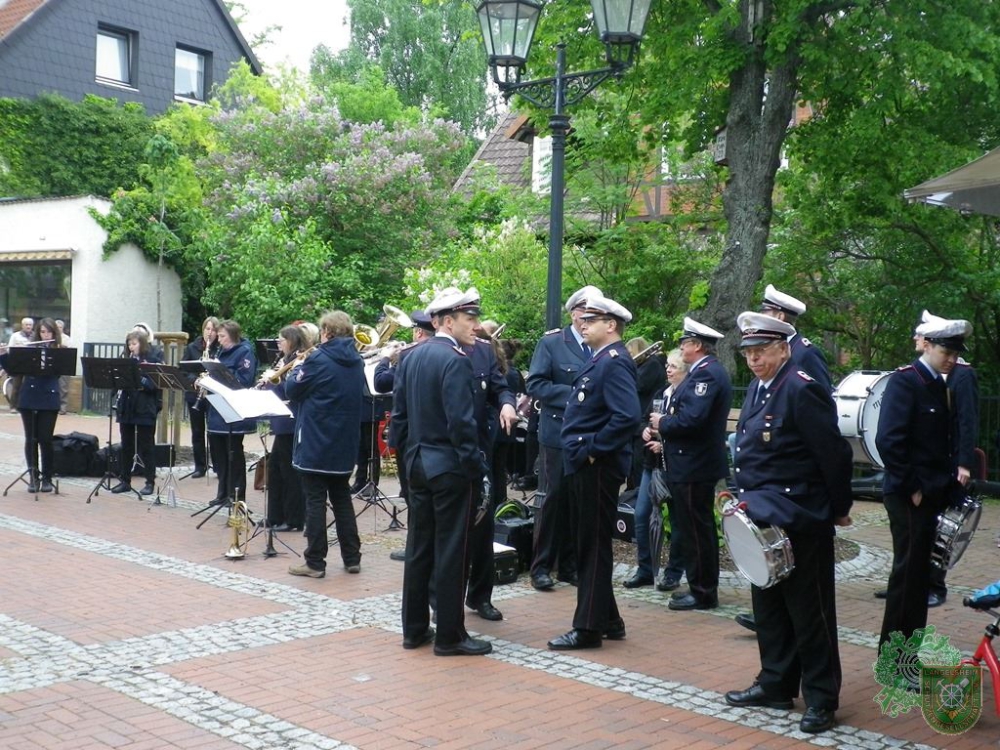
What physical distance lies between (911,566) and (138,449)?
987 cm

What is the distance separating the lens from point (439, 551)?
23.3 feet

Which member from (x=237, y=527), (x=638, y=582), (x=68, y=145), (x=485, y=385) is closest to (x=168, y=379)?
(x=237, y=527)

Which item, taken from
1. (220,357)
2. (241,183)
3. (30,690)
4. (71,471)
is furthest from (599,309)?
(241,183)

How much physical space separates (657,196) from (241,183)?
9.01 m

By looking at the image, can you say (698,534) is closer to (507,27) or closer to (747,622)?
(747,622)

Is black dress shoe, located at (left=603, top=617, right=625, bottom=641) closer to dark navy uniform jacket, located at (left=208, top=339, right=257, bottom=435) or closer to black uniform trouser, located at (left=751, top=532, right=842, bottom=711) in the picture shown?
black uniform trouser, located at (left=751, top=532, right=842, bottom=711)

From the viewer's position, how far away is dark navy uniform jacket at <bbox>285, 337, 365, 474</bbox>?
9133 millimetres

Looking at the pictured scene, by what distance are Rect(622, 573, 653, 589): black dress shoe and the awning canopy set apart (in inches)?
133

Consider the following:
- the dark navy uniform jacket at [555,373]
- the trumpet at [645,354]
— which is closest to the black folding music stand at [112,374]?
the trumpet at [645,354]

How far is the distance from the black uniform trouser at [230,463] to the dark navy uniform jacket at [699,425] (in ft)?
14.8

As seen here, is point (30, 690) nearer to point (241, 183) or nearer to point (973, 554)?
point (973, 554)

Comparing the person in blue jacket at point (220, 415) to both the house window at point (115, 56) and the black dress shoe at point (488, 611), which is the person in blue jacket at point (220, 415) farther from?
the house window at point (115, 56)

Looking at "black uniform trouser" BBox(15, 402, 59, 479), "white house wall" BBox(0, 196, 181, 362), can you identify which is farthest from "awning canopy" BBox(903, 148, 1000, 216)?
"white house wall" BBox(0, 196, 181, 362)

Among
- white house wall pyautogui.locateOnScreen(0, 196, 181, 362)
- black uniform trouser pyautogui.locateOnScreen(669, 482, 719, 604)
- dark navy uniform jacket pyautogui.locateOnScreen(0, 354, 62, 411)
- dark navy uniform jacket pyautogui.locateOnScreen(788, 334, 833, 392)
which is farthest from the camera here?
white house wall pyautogui.locateOnScreen(0, 196, 181, 362)
